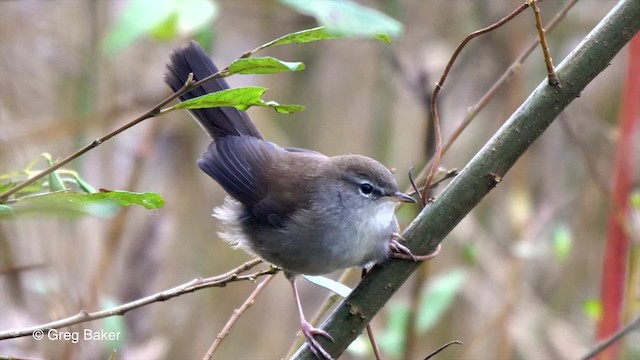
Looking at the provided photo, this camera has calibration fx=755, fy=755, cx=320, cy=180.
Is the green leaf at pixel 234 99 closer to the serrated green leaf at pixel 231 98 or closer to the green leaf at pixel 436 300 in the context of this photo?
the serrated green leaf at pixel 231 98

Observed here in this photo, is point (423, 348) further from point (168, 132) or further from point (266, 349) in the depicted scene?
point (168, 132)

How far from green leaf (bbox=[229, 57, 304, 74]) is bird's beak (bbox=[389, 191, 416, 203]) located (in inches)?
41.6

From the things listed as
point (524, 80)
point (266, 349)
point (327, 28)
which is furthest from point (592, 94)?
point (327, 28)

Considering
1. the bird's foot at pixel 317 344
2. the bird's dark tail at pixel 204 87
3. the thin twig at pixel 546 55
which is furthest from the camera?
the bird's dark tail at pixel 204 87

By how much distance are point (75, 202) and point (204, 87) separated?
47.5 inches

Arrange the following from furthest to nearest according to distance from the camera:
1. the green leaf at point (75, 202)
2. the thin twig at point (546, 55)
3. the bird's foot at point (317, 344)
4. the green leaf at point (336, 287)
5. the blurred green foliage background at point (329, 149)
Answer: the blurred green foliage background at point (329, 149), the green leaf at point (336, 287), the bird's foot at point (317, 344), the thin twig at point (546, 55), the green leaf at point (75, 202)

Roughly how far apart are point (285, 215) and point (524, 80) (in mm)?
2755

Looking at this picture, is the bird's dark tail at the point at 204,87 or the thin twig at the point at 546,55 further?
the bird's dark tail at the point at 204,87

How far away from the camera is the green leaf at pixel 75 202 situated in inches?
51.2

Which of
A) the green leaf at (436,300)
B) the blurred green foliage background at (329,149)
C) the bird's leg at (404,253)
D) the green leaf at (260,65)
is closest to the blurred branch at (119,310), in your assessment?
the bird's leg at (404,253)

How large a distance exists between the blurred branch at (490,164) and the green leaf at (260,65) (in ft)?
1.55

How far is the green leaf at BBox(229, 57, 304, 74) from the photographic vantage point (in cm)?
135

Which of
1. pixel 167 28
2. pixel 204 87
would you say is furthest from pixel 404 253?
pixel 204 87

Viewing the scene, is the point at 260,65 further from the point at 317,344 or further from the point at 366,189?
the point at 366,189
